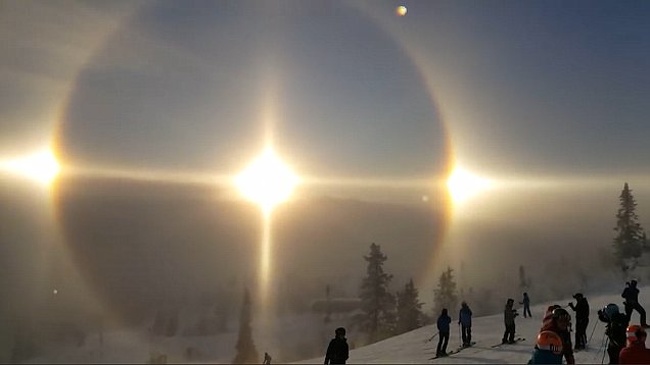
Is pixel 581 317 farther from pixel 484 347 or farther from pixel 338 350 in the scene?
pixel 338 350

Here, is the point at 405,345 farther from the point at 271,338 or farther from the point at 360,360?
the point at 271,338

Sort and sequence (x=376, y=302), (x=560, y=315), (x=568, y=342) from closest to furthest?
(x=560, y=315), (x=568, y=342), (x=376, y=302)

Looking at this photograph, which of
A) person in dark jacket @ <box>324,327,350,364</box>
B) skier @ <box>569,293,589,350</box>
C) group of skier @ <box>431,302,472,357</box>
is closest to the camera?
person in dark jacket @ <box>324,327,350,364</box>

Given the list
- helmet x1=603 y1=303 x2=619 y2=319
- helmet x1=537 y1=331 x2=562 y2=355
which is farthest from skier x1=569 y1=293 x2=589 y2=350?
helmet x1=537 y1=331 x2=562 y2=355

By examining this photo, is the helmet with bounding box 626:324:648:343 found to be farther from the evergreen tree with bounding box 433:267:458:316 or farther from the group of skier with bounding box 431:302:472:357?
the evergreen tree with bounding box 433:267:458:316

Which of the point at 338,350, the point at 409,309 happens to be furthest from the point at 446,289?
the point at 338,350
